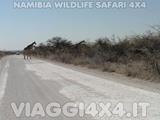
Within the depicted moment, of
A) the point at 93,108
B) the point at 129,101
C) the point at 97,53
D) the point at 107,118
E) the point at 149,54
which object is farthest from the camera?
the point at 97,53

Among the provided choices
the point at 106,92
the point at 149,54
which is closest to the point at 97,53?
the point at 149,54

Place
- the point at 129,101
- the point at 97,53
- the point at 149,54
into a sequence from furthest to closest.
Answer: the point at 97,53 → the point at 149,54 → the point at 129,101

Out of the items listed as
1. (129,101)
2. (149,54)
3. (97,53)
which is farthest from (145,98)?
(97,53)

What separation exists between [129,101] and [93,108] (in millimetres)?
1580

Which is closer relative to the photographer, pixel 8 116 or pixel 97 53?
pixel 8 116

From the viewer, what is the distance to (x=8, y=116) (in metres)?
10.1

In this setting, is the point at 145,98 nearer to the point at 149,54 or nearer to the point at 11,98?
the point at 11,98

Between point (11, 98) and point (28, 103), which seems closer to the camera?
point (28, 103)

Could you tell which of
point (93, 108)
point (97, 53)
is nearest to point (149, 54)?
point (93, 108)

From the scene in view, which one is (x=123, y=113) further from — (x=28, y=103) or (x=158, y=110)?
(x=28, y=103)

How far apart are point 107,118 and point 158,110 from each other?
162 centimetres

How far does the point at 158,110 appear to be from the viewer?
1031 centimetres

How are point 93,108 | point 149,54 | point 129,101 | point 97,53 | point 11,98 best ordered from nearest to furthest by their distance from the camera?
point 93,108 < point 129,101 < point 11,98 < point 149,54 < point 97,53

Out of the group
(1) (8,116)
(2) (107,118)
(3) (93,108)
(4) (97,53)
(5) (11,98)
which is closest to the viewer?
(2) (107,118)
